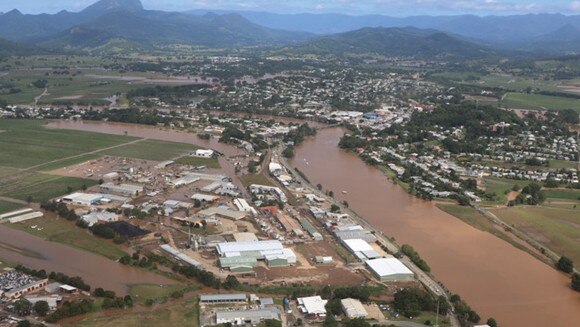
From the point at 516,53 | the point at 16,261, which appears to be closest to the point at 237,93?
the point at 16,261

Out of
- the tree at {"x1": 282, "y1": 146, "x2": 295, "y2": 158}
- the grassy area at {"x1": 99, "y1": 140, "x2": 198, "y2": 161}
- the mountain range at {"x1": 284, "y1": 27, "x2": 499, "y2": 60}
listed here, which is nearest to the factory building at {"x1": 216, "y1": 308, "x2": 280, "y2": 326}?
the grassy area at {"x1": 99, "y1": 140, "x2": 198, "y2": 161}

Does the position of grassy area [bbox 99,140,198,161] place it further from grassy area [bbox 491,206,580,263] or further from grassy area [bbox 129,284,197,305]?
grassy area [bbox 491,206,580,263]

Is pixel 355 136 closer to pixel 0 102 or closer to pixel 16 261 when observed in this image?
pixel 16 261

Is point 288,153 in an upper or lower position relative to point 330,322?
lower

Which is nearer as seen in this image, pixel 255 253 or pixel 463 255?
pixel 255 253

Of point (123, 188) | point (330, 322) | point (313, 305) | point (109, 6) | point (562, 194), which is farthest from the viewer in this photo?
point (109, 6)

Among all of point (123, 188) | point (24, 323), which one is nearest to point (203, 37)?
point (123, 188)

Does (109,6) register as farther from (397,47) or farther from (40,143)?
(40,143)
